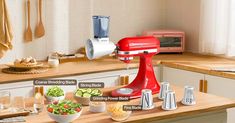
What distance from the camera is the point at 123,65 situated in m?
4.07

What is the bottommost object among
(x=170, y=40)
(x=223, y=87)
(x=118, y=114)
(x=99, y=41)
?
(x=223, y=87)

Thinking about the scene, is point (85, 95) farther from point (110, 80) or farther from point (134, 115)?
point (110, 80)

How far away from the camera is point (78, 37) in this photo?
448 cm

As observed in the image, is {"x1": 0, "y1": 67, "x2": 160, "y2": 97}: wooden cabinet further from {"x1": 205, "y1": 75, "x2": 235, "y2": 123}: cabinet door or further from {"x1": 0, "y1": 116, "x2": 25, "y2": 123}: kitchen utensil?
{"x1": 0, "y1": 116, "x2": 25, "y2": 123}: kitchen utensil

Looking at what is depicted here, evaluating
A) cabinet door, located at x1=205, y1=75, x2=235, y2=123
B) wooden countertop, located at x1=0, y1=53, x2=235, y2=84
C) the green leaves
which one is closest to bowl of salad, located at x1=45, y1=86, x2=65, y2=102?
the green leaves

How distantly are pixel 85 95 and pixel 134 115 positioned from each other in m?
0.35

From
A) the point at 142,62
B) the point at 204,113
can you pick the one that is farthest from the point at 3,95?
the point at 204,113

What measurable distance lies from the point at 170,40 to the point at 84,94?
7.62ft

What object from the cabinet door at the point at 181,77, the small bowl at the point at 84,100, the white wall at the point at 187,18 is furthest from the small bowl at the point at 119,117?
the white wall at the point at 187,18

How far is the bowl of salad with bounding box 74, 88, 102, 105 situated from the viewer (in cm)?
247

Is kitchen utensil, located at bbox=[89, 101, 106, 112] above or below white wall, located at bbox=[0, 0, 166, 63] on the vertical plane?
below

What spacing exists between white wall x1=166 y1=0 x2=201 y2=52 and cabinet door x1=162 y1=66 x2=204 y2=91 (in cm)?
67

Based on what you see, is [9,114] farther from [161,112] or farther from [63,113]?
[161,112]

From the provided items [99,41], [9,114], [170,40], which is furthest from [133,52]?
[170,40]
